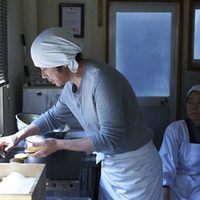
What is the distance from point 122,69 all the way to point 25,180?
264 centimetres

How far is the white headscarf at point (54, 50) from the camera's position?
149cm

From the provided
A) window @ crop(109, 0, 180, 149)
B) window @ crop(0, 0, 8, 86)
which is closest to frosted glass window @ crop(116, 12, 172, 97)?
window @ crop(109, 0, 180, 149)

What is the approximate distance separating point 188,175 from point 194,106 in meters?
0.45

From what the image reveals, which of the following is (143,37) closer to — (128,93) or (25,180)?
(128,93)

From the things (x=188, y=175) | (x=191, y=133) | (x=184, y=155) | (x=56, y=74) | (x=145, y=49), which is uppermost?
(x=145, y=49)

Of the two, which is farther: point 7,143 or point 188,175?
point 188,175

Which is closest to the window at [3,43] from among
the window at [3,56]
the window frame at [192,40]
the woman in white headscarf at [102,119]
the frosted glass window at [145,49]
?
the window at [3,56]

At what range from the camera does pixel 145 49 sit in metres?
3.73

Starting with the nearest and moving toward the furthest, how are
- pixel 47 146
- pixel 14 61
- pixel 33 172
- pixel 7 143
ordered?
1. pixel 33 172
2. pixel 47 146
3. pixel 7 143
4. pixel 14 61

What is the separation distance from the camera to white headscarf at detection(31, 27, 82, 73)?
58.6 inches

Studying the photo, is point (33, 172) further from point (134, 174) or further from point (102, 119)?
point (134, 174)

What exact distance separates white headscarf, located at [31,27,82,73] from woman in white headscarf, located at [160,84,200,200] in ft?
4.22

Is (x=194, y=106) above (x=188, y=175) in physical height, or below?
above

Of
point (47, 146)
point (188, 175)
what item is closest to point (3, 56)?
point (47, 146)
